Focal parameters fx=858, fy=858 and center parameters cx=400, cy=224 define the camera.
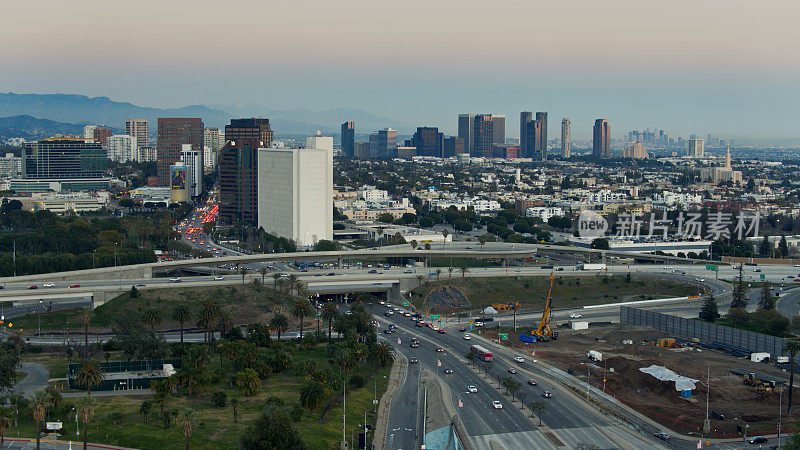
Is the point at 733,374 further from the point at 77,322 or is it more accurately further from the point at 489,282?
the point at 77,322

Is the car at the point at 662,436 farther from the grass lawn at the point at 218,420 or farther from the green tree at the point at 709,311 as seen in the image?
the green tree at the point at 709,311

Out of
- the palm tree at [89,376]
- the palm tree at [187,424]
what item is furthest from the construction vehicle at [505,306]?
the palm tree at [187,424]

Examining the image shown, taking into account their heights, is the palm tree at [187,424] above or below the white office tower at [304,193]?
below

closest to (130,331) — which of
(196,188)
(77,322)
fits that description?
(77,322)

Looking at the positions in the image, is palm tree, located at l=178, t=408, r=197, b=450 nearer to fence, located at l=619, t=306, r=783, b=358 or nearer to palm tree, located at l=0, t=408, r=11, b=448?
palm tree, located at l=0, t=408, r=11, b=448

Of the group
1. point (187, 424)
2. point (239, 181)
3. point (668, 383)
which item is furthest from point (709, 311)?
point (239, 181)

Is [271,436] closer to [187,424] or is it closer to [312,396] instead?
[187,424]

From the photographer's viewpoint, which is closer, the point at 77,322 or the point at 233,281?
the point at 77,322
